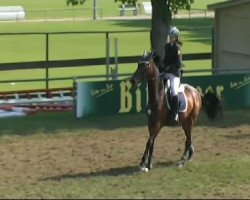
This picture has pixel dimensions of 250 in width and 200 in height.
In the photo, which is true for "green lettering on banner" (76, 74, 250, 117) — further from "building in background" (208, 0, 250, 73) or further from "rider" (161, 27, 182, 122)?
"rider" (161, 27, 182, 122)

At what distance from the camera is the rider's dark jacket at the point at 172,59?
1371 centimetres

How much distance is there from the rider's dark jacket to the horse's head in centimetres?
59

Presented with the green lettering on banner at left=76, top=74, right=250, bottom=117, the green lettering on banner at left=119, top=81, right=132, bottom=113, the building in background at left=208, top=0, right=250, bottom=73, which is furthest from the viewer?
the building in background at left=208, top=0, right=250, bottom=73

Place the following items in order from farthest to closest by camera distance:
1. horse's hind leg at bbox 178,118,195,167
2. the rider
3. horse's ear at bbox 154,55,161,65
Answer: horse's hind leg at bbox 178,118,195,167 → the rider → horse's ear at bbox 154,55,161,65

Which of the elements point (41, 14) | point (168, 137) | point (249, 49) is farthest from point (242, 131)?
point (41, 14)

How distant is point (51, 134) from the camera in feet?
58.2

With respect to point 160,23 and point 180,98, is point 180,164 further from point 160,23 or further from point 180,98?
point 160,23

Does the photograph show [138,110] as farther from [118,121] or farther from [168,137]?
[168,137]

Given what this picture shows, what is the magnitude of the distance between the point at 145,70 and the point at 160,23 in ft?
38.8

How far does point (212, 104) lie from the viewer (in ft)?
49.8

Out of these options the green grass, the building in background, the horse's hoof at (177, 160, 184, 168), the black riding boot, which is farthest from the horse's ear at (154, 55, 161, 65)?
the green grass

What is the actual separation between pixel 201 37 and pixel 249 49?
24538mm

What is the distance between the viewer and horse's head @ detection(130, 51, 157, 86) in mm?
12938

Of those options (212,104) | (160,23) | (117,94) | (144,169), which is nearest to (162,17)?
(160,23)
